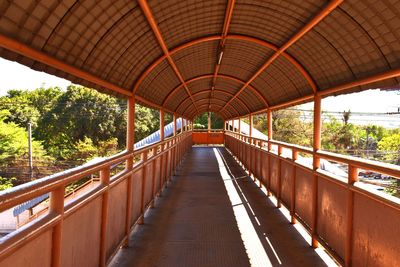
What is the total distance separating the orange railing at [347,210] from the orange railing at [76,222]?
2.59 m

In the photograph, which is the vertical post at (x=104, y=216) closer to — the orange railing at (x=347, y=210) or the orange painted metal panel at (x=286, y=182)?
the orange railing at (x=347, y=210)

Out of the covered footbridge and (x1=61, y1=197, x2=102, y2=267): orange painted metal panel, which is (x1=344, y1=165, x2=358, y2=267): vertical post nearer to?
the covered footbridge

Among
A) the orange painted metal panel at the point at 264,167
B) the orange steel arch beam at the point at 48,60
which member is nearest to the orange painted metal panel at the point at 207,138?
the orange painted metal panel at the point at 264,167

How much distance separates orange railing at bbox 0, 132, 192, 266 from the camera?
2018mm

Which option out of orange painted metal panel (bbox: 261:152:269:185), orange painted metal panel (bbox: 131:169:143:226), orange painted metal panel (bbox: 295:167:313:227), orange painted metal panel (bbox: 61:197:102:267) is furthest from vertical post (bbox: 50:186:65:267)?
orange painted metal panel (bbox: 261:152:269:185)

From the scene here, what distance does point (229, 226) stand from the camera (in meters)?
6.28

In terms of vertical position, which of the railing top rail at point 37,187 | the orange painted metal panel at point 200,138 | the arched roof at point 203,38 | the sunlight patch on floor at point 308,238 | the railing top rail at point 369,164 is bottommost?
the sunlight patch on floor at point 308,238

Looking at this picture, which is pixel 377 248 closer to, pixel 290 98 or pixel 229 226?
pixel 229 226

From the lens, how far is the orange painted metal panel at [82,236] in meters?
2.77

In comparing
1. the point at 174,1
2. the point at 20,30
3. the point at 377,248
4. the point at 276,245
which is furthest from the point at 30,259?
the point at 276,245

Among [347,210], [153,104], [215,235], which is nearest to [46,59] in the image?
[347,210]

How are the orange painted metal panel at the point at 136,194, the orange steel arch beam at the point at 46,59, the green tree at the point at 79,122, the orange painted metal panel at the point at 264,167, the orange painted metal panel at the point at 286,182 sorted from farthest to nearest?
the green tree at the point at 79,122, the orange painted metal panel at the point at 264,167, the orange painted metal panel at the point at 286,182, the orange painted metal panel at the point at 136,194, the orange steel arch beam at the point at 46,59

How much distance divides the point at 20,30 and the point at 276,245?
4.46 meters

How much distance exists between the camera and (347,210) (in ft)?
12.6
